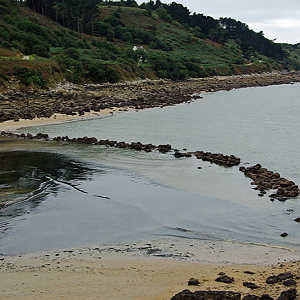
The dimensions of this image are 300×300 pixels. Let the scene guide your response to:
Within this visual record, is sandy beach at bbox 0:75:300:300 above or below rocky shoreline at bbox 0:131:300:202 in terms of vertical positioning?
below

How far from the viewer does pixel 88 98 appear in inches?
2210

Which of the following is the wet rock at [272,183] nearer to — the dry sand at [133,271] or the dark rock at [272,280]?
the dry sand at [133,271]

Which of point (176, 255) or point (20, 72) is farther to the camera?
point (20, 72)

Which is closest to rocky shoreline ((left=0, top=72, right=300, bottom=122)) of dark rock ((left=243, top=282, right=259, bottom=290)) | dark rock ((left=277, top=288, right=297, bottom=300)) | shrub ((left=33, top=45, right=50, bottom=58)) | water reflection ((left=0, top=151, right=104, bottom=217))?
Answer: shrub ((left=33, top=45, right=50, bottom=58))

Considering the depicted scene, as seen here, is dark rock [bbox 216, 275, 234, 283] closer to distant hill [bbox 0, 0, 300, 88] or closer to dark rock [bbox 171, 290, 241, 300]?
dark rock [bbox 171, 290, 241, 300]

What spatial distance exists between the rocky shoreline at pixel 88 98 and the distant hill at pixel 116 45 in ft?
10.6

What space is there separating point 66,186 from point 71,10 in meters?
94.9

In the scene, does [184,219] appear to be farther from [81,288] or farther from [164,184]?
[81,288]

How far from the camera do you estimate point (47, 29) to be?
291 ft

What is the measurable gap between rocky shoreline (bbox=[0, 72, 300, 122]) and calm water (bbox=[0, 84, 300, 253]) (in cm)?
724

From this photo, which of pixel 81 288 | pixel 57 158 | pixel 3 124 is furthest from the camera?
pixel 3 124

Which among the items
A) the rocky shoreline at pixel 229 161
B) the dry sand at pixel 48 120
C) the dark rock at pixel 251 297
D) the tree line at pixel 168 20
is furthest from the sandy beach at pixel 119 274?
the tree line at pixel 168 20

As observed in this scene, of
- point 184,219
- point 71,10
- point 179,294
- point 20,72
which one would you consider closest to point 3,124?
point 20,72

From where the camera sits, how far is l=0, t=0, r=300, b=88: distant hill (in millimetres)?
65625
